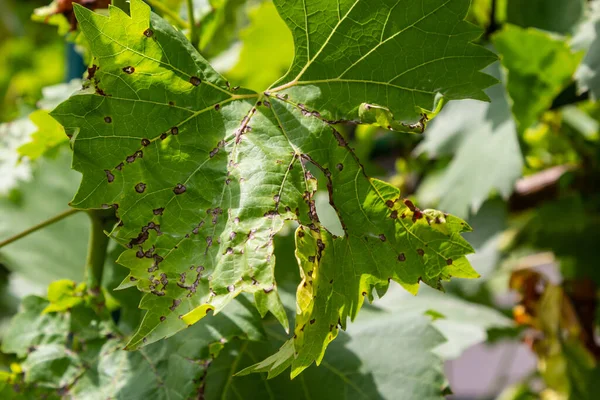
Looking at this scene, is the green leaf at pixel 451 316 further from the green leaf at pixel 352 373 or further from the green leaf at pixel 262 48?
the green leaf at pixel 262 48

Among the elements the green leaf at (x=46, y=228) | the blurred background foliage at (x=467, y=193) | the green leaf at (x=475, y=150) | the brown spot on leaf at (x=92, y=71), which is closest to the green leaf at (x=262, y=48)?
the blurred background foliage at (x=467, y=193)

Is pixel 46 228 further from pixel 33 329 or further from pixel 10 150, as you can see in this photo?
pixel 33 329

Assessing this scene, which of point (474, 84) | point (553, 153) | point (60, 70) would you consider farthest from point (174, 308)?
point (60, 70)

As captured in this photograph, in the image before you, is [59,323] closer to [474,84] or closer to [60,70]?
[474,84]

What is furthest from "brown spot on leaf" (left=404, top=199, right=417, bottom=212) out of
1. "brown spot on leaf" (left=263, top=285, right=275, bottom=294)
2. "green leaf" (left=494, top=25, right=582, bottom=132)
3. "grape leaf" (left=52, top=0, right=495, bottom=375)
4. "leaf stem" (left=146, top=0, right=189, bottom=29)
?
"green leaf" (left=494, top=25, right=582, bottom=132)

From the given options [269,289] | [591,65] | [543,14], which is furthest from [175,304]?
[543,14]

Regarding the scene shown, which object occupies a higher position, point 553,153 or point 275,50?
point 275,50

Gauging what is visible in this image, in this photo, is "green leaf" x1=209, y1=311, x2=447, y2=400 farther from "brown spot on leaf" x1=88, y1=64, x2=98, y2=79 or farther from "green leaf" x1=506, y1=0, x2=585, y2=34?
"green leaf" x1=506, y1=0, x2=585, y2=34
